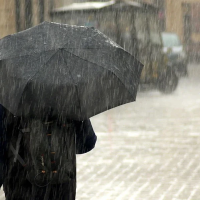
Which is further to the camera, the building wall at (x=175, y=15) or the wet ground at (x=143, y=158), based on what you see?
the building wall at (x=175, y=15)

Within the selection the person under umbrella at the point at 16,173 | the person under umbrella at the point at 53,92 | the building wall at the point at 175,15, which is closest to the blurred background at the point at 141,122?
the person under umbrella at the point at 16,173

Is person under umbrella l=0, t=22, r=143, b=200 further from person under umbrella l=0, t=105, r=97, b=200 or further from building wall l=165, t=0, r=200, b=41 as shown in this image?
building wall l=165, t=0, r=200, b=41

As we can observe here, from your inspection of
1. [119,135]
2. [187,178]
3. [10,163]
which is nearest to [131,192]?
[187,178]

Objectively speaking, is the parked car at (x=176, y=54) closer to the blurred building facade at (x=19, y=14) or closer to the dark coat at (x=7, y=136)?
the blurred building facade at (x=19, y=14)

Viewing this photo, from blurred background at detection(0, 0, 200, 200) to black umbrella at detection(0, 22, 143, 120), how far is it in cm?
290

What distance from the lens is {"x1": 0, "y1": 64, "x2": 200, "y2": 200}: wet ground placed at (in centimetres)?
642

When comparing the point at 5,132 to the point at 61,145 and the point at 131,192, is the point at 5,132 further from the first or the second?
the point at 131,192

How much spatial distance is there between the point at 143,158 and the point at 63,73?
4962mm

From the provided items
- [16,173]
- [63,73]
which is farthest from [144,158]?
[63,73]

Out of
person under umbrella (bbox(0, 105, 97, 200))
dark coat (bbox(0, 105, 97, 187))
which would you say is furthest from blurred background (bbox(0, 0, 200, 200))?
person under umbrella (bbox(0, 105, 97, 200))

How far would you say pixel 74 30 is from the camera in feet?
11.8

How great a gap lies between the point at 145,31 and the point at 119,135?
34.6 ft

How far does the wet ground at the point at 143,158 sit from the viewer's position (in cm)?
642

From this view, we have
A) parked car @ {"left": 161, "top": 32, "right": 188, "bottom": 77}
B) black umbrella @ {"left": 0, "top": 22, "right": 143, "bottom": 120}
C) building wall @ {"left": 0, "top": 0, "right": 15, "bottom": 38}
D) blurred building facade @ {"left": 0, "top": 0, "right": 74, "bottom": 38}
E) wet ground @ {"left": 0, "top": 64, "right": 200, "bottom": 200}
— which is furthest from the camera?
parked car @ {"left": 161, "top": 32, "right": 188, "bottom": 77}
